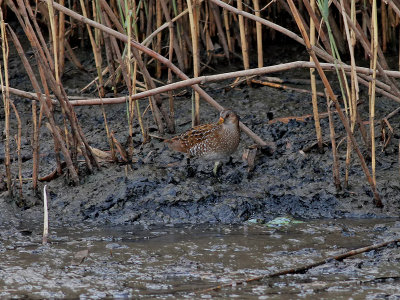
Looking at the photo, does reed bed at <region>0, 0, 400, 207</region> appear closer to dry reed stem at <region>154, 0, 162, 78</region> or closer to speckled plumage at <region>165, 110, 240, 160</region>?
dry reed stem at <region>154, 0, 162, 78</region>

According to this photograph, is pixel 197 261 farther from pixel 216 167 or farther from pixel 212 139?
pixel 212 139

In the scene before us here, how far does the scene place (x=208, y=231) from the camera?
14.0ft

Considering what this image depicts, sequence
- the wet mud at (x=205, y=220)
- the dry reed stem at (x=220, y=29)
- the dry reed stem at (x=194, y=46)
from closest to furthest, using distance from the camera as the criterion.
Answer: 1. the wet mud at (x=205, y=220)
2. the dry reed stem at (x=194, y=46)
3. the dry reed stem at (x=220, y=29)

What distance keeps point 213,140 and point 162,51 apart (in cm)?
203

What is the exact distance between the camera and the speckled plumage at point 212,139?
5000 mm

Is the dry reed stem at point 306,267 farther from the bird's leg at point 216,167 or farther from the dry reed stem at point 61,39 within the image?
the dry reed stem at point 61,39

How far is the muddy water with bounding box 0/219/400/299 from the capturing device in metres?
3.29

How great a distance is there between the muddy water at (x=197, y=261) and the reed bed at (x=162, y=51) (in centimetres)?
53

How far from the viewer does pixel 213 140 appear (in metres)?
5.00

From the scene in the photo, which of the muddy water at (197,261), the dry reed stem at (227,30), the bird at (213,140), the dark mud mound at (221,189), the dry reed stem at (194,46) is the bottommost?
the muddy water at (197,261)

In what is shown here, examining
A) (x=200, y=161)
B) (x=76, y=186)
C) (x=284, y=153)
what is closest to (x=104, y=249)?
(x=76, y=186)

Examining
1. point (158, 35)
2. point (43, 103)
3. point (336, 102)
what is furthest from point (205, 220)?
point (158, 35)

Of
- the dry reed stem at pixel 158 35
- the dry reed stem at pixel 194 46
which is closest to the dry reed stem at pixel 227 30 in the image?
the dry reed stem at pixel 158 35

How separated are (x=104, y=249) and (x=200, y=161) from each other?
1433 mm
